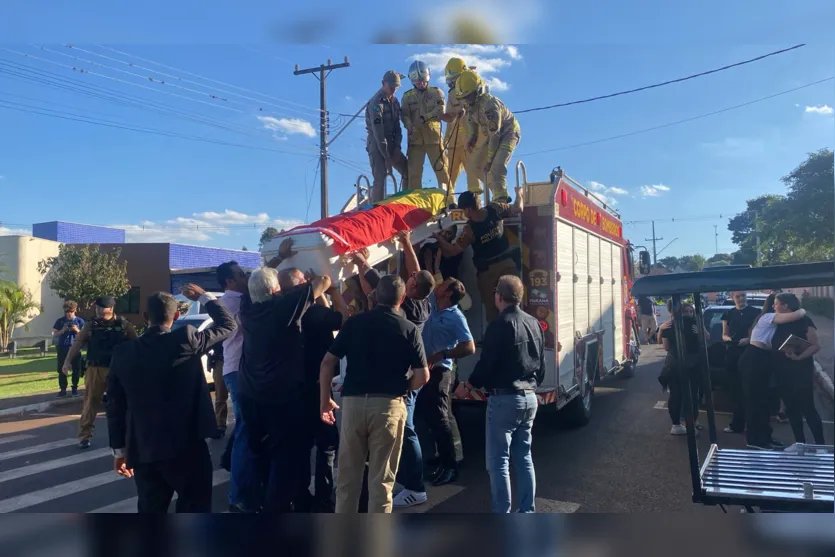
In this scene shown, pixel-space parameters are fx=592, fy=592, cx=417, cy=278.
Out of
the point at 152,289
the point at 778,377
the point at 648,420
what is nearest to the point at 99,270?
the point at 152,289

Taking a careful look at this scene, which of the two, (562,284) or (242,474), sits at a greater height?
(562,284)

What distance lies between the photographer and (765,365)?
4629 mm

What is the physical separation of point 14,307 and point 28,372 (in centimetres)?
360

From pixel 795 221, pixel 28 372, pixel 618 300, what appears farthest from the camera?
pixel 618 300

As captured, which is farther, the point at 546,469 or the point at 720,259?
the point at 546,469

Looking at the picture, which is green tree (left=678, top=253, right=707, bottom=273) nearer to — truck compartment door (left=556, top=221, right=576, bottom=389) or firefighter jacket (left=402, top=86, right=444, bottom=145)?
truck compartment door (left=556, top=221, right=576, bottom=389)

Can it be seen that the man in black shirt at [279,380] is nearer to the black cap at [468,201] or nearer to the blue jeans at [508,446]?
the blue jeans at [508,446]

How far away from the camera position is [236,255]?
457 cm

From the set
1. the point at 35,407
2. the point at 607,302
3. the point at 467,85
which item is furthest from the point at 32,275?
the point at 607,302

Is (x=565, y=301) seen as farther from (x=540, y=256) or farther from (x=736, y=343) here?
(x=736, y=343)

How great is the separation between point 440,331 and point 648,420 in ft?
13.7

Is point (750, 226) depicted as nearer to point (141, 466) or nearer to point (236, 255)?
point (236, 255)

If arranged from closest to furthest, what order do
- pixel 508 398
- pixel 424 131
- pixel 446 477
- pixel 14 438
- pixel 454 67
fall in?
pixel 508 398 < pixel 454 67 < pixel 446 477 < pixel 424 131 < pixel 14 438

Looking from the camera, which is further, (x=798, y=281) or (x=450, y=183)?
(x=450, y=183)
